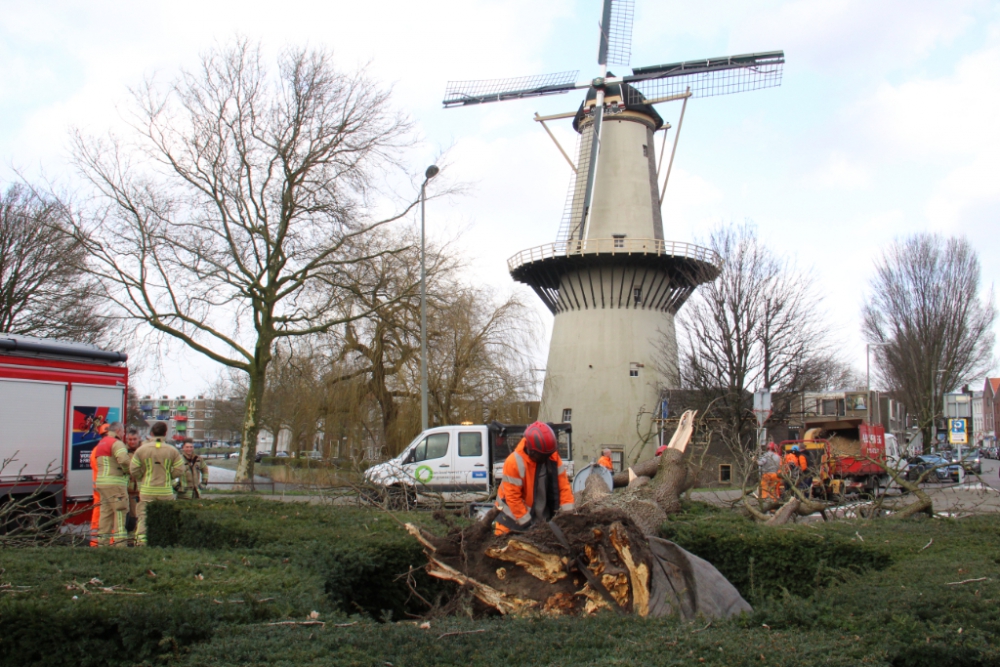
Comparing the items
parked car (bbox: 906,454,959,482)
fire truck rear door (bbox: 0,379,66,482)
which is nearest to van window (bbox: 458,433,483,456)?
fire truck rear door (bbox: 0,379,66,482)

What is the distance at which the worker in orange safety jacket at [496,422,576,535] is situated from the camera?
6352mm

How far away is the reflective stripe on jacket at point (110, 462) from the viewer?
33.3 ft

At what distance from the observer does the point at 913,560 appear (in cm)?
604

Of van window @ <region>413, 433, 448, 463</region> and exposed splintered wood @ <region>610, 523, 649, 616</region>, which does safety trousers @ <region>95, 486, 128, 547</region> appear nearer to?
exposed splintered wood @ <region>610, 523, 649, 616</region>

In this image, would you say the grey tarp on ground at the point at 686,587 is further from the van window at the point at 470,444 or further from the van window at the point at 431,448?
the van window at the point at 431,448

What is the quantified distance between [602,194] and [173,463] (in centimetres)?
2581

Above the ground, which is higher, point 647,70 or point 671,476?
point 647,70

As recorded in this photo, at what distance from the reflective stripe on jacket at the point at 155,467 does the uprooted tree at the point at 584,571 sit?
5.60m

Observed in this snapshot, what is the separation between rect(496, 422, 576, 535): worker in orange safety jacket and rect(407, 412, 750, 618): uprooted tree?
28 cm

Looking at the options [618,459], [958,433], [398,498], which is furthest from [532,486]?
[618,459]

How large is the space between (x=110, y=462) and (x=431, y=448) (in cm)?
825

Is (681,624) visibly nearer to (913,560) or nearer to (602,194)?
(913,560)

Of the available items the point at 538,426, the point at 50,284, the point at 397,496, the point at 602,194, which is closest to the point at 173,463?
the point at 397,496

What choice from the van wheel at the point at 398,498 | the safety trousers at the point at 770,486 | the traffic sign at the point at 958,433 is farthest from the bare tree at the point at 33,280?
the traffic sign at the point at 958,433
